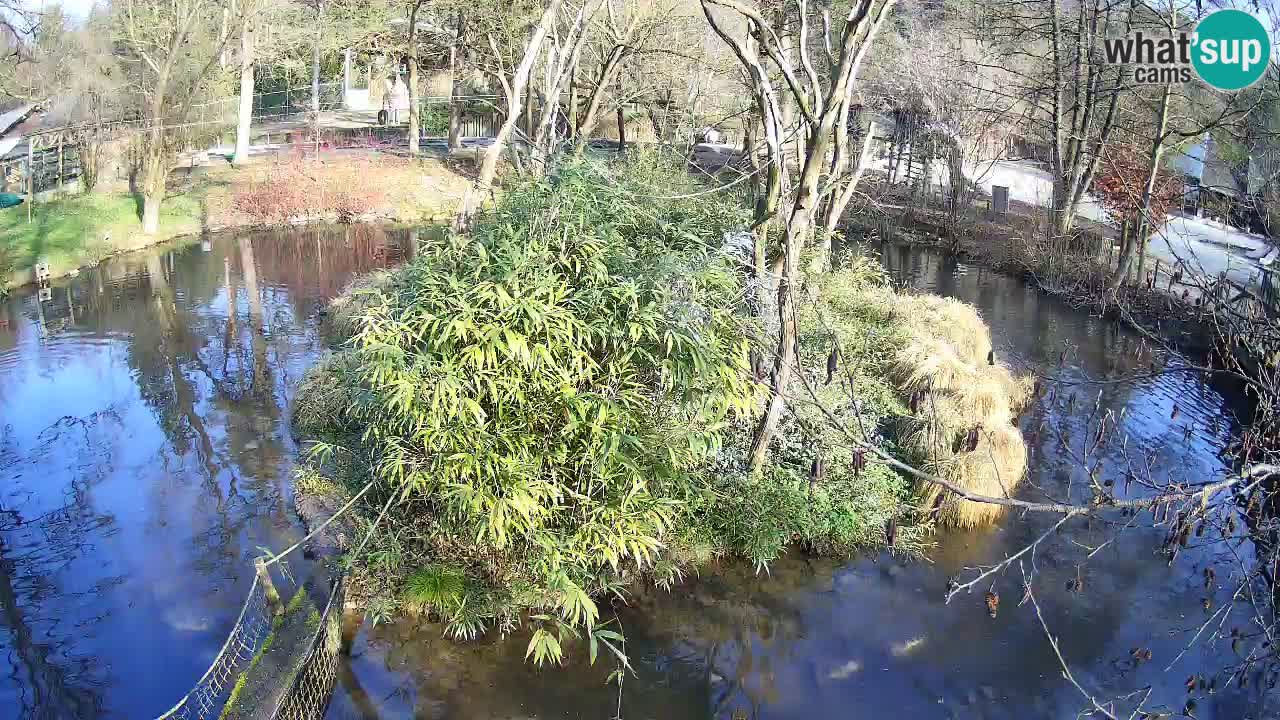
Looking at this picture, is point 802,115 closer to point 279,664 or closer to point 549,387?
point 549,387

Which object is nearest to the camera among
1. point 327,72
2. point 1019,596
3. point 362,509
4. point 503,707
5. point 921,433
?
point 503,707

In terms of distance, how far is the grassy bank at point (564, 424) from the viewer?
6.89 metres

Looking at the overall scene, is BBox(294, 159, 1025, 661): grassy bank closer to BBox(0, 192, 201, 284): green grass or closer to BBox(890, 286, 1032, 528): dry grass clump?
BBox(890, 286, 1032, 528): dry grass clump

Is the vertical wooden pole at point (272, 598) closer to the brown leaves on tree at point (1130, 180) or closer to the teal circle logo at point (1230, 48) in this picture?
the teal circle logo at point (1230, 48)

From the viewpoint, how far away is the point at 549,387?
7.00 metres

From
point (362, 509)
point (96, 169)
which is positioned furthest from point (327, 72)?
point (362, 509)

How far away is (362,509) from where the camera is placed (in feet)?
26.2

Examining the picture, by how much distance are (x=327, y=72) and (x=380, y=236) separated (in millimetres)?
17482

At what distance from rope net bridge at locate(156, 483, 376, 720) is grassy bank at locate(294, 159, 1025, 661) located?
0.57 metres

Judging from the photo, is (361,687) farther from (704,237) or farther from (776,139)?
(776,139)

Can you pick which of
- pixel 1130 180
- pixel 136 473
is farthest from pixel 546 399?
pixel 1130 180

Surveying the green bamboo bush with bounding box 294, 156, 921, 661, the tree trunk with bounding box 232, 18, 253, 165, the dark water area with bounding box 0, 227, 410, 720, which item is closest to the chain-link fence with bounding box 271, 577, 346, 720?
the green bamboo bush with bounding box 294, 156, 921, 661
